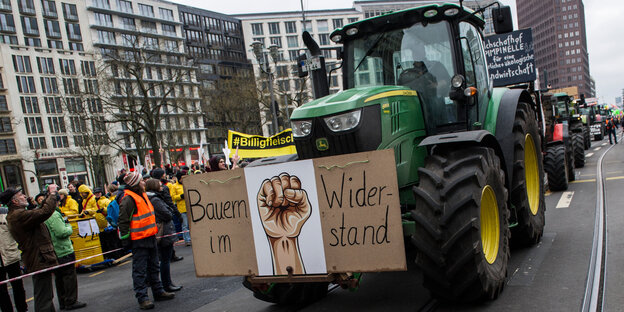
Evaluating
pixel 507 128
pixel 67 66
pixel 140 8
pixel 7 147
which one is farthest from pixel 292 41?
pixel 507 128

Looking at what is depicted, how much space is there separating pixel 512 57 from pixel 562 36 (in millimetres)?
172605

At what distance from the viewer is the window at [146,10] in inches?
2906

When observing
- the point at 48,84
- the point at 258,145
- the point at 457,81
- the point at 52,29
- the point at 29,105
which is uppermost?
the point at 52,29

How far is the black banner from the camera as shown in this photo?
11.1 meters

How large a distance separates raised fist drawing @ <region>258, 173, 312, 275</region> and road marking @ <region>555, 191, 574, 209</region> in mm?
6596

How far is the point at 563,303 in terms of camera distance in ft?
13.4

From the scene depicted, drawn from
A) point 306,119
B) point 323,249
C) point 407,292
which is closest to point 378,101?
point 306,119

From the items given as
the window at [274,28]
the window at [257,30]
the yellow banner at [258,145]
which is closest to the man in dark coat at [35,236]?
the yellow banner at [258,145]

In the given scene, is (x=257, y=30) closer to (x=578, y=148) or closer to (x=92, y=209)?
(x=578, y=148)

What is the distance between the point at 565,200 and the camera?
924cm

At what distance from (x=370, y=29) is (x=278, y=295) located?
318cm

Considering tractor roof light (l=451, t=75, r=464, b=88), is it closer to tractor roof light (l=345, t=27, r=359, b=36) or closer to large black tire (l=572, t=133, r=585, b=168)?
tractor roof light (l=345, t=27, r=359, b=36)

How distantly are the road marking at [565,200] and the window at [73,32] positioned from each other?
69787mm

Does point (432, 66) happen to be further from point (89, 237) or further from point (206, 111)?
point (206, 111)
